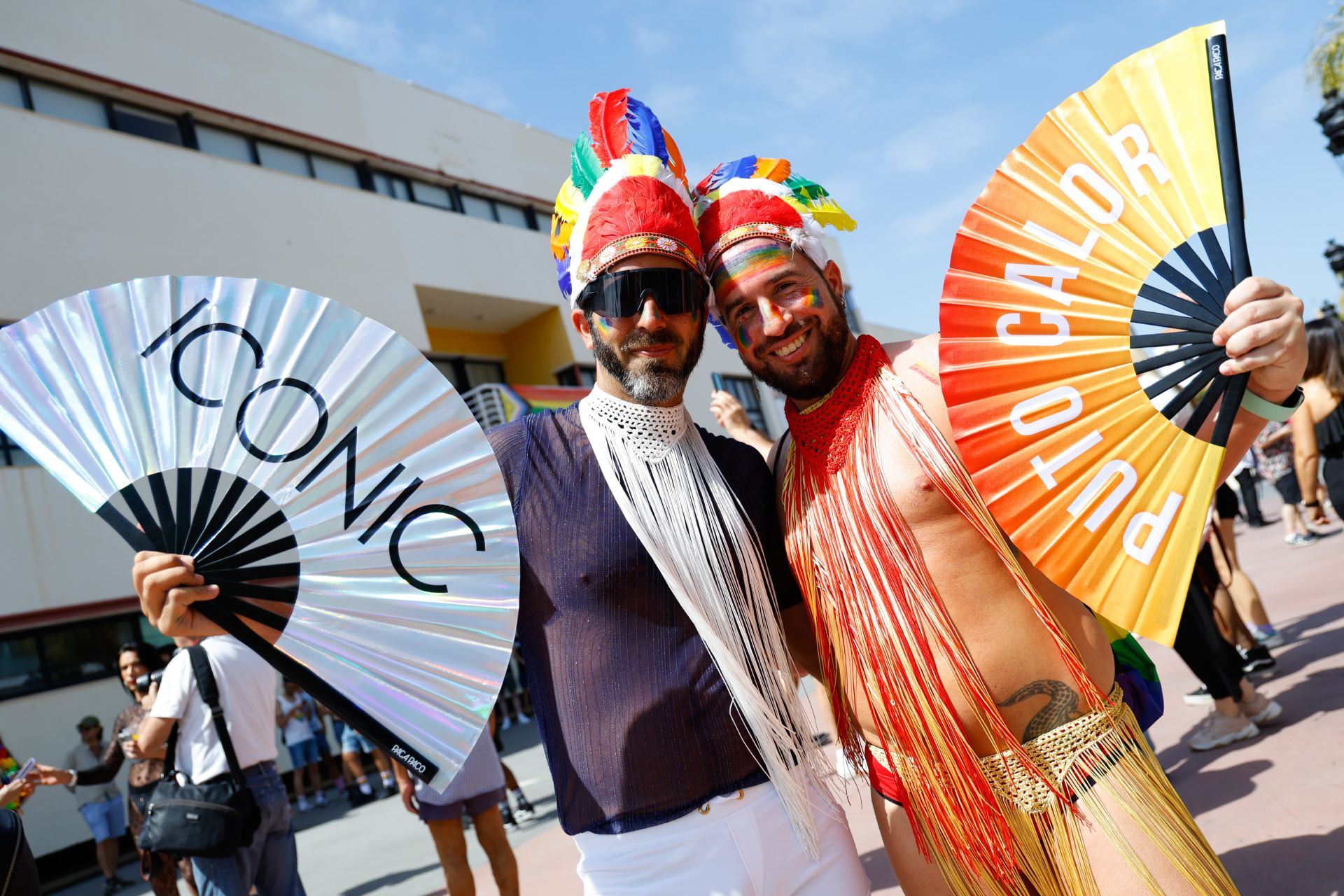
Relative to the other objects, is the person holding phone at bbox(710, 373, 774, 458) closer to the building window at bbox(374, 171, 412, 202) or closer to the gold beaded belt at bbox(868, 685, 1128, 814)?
the gold beaded belt at bbox(868, 685, 1128, 814)

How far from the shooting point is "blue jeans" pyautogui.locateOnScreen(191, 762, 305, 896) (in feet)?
11.3

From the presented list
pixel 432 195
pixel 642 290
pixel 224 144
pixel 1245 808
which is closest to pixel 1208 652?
pixel 1245 808

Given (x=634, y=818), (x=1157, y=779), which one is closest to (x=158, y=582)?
(x=634, y=818)

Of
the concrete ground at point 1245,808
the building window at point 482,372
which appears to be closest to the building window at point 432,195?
the building window at point 482,372

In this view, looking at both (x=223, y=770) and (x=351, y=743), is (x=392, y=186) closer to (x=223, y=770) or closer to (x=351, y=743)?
(x=351, y=743)

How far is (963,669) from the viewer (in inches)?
69.7

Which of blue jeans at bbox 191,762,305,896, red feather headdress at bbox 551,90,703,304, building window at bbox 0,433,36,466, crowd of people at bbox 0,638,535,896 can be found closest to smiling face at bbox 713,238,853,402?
red feather headdress at bbox 551,90,703,304

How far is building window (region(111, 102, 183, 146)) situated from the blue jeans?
1103 centimetres

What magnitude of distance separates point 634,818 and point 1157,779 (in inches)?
40.9

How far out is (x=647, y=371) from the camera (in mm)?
1923

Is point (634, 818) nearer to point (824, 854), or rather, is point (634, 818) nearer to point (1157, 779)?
point (824, 854)

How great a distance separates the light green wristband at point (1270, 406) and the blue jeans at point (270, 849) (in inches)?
137

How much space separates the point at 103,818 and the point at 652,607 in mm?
8116

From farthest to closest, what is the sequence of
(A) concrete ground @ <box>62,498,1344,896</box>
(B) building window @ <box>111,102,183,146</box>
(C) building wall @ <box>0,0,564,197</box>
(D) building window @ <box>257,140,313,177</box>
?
(D) building window @ <box>257,140,313,177</box> < (B) building window @ <box>111,102,183,146</box> < (C) building wall @ <box>0,0,564,197</box> < (A) concrete ground @ <box>62,498,1344,896</box>
